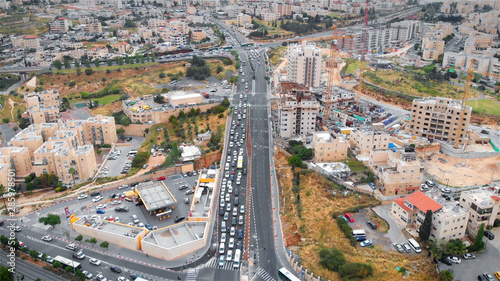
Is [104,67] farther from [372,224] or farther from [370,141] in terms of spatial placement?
[372,224]

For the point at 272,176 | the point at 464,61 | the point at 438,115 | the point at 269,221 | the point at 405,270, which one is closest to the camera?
the point at 405,270

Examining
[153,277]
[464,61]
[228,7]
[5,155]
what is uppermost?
[228,7]

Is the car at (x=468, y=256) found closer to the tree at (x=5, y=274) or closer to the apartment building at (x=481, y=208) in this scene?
the apartment building at (x=481, y=208)

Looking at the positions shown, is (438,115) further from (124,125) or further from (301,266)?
(124,125)

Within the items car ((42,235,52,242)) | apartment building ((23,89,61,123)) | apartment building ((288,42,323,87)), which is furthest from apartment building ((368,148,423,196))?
apartment building ((23,89,61,123))

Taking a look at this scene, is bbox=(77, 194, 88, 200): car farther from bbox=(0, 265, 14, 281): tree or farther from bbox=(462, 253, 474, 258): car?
bbox=(462, 253, 474, 258): car

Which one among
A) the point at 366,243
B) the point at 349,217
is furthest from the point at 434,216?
the point at 349,217

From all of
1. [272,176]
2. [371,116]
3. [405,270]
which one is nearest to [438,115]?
[371,116]
